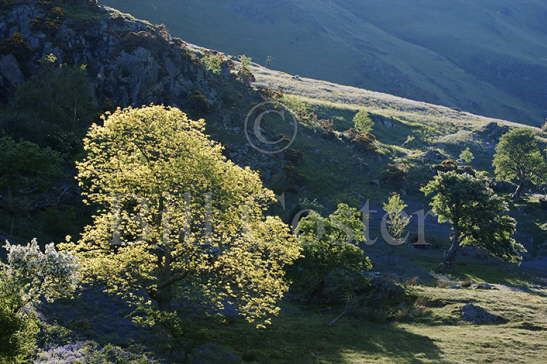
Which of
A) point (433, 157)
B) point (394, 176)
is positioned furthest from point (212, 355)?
point (433, 157)

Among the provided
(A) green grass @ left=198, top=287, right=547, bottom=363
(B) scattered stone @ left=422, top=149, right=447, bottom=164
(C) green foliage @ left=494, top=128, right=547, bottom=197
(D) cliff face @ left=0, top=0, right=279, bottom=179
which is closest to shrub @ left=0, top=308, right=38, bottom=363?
(A) green grass @ left=198, top=287, right=547, bottom=363

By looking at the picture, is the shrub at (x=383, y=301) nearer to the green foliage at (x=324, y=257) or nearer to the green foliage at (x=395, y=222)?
the green foliage at (x=324, y=257)

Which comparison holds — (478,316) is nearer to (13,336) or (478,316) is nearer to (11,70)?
(13,336)

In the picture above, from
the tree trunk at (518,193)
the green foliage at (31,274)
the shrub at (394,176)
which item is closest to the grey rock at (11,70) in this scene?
the green foliage at (31,274)

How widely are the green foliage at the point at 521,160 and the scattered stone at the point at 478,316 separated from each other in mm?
66220

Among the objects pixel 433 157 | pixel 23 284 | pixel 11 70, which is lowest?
pixel 23 284

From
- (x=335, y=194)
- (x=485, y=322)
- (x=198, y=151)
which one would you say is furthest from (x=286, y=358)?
(x=335, y=194)

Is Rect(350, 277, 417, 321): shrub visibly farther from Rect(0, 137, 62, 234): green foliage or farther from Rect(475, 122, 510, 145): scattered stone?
Rect(475, 122, 510, 145): scattered stone

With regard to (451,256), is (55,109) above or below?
above

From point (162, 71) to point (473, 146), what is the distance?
97.7m

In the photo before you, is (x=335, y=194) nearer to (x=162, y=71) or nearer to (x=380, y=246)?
(x=380, y=246)

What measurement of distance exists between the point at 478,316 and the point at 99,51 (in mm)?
68199

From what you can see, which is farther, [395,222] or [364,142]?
[364,142]

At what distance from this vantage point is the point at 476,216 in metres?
53.2
